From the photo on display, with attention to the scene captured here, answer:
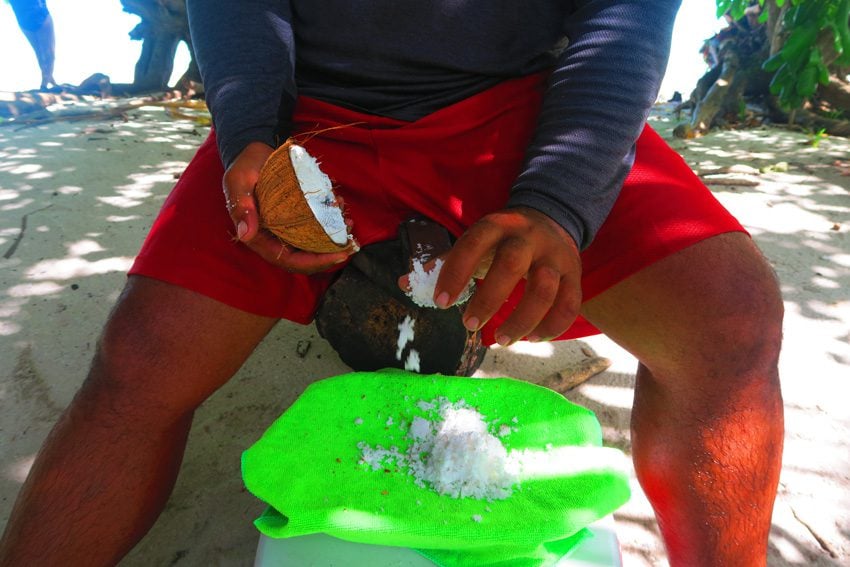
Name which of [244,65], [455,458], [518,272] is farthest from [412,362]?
[244,65]

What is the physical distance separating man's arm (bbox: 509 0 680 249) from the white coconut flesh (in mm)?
421

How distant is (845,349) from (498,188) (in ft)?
5.82

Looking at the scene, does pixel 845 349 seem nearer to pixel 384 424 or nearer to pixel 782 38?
pixel 384 424

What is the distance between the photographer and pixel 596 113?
1.18 metres

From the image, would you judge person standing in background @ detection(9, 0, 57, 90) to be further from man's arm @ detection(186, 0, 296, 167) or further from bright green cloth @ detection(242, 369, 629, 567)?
bright green cloth @ detection(242, 369, 629, 567)

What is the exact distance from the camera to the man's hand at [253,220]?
1.20 meters

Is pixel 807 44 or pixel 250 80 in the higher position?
pixel 807 44

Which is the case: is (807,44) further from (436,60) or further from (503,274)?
(503,274)

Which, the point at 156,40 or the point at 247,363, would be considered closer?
the point at 247,363

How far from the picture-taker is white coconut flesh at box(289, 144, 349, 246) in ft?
4.02

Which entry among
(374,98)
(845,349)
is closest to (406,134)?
(374,98)

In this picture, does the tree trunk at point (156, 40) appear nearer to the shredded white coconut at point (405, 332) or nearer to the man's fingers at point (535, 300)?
the shredded white coconut at point (405, 332)

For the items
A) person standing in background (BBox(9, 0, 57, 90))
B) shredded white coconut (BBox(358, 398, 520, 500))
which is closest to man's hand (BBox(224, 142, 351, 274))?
shredded white coconut (BBox(358, 398, 520, 500))

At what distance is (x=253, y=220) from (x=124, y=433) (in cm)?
53
